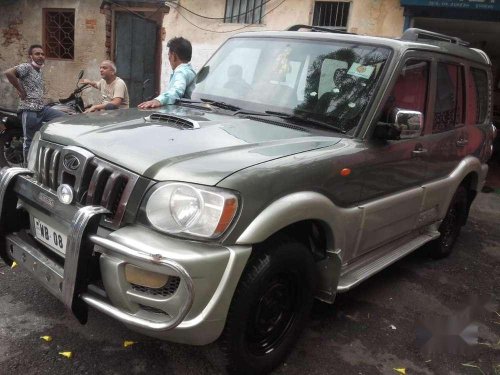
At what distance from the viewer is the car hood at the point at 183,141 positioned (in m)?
2.12

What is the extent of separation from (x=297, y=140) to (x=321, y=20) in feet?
21.6

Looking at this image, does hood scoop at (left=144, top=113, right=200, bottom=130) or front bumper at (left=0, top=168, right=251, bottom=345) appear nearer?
front bumper at (left=0, top=168, right=251, bottom=345)

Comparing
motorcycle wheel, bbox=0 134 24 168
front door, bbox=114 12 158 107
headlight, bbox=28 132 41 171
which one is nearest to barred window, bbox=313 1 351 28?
front door, bbox=114 12 158 107

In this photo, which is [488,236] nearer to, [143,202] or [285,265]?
[285,265]

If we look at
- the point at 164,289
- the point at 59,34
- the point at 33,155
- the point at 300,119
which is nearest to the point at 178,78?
the point at 300,119

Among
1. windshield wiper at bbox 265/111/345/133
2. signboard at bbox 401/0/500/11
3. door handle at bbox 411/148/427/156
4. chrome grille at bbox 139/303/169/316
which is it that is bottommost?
chrome grille at bbox 139/303/169/316

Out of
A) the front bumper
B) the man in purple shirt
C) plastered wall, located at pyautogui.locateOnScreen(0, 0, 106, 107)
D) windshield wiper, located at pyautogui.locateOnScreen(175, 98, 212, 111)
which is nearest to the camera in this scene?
the front bumper

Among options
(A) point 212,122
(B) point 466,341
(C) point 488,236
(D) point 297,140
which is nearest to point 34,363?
(A) point 212,122

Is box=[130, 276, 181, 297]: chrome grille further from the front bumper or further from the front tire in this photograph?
the front tire

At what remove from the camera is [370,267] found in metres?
3.21

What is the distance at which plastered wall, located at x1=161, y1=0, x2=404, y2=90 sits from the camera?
8000 mm

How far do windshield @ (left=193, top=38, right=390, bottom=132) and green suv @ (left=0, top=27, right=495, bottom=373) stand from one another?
0.4 inches

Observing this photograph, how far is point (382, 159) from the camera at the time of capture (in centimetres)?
297

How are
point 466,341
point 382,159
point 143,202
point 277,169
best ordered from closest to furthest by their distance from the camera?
point 143,202
point 277,169
point 382,159
point 466,341
